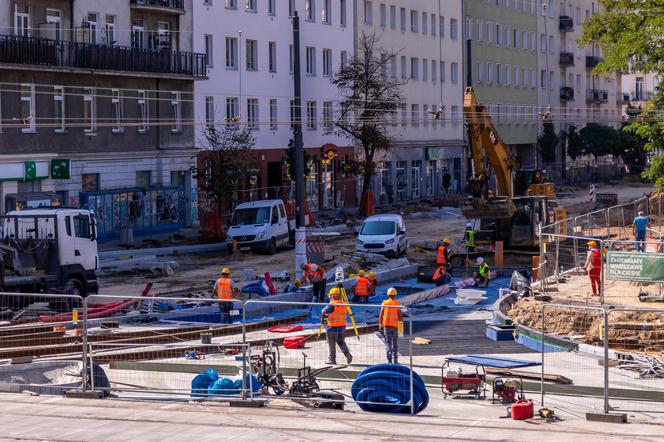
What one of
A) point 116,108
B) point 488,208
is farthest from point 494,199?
point 116,108

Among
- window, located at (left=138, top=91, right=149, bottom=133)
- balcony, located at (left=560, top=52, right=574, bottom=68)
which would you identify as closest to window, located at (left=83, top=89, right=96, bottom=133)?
window, located at (left=138, top=91, right=149, bottom=133)

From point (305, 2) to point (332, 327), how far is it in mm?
50799

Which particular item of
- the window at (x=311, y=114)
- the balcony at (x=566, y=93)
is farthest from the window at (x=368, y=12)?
the balcony at (x=566, y=93)

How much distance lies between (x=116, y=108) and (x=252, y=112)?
11687 millimetres

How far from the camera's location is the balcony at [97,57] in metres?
48.8

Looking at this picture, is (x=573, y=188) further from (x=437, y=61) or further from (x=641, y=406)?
(x=641, y=406)

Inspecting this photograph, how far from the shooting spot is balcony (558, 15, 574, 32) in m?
110

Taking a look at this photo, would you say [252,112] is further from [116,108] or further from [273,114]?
[116,108]

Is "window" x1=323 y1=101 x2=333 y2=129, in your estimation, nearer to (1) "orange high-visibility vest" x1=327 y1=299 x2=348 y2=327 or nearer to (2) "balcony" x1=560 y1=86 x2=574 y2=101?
(2) "balcony" x1=560 y1=86 x2=574 y2=101

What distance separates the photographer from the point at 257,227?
4991 cm

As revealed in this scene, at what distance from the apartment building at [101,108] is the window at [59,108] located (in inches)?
1.9

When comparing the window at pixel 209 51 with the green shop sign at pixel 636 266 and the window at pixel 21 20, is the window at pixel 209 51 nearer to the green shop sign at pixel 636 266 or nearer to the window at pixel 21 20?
the window at pixel 21 20

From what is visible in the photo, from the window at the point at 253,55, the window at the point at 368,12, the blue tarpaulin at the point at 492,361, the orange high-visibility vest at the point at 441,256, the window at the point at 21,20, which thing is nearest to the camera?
the blue tarpaulin at the point at 492,361

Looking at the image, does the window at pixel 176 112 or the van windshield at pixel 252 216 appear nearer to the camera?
the van windshield at pixel 252 216
